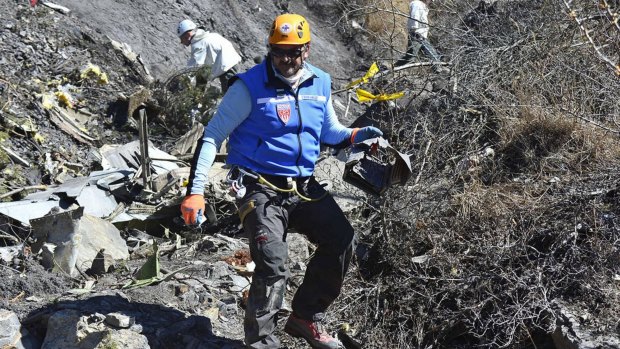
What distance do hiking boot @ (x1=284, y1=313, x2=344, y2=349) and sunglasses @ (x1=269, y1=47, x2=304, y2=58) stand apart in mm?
1340

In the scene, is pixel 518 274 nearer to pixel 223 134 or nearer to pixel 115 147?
pixel 223 134

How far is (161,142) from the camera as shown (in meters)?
9.76

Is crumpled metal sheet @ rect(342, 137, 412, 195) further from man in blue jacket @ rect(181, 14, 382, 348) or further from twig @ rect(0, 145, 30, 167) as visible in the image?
twig @ rect(0, 145, 30, 167)

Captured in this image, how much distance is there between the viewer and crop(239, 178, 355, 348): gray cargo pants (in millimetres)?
3957

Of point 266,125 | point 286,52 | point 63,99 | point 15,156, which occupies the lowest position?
point 63,99

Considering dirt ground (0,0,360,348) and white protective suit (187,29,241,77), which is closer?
dirt ground (0,0,360,348)

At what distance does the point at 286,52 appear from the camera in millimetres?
4023

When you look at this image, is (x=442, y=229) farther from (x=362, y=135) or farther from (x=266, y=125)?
(x=266, y=125)

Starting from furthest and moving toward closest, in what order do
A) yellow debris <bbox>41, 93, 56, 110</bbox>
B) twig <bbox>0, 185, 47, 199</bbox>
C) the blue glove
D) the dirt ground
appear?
yellow debris <bbox>41, 93, 56, 110</bbox>
twig <bbox>0, 185, 47, 199</bbox>
the dirt ground
the blue glove

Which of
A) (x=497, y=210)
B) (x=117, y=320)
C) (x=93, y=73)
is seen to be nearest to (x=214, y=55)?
(x=93, y=73)

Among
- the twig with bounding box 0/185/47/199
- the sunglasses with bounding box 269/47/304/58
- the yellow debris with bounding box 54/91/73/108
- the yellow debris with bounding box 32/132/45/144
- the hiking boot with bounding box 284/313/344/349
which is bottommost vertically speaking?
the yellow debris with bounding box 54/91/73/108

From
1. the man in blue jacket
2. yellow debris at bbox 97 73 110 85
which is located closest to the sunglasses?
the man in blue jacket

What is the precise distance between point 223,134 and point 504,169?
2.84 meters

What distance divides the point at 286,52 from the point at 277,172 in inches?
23.2
